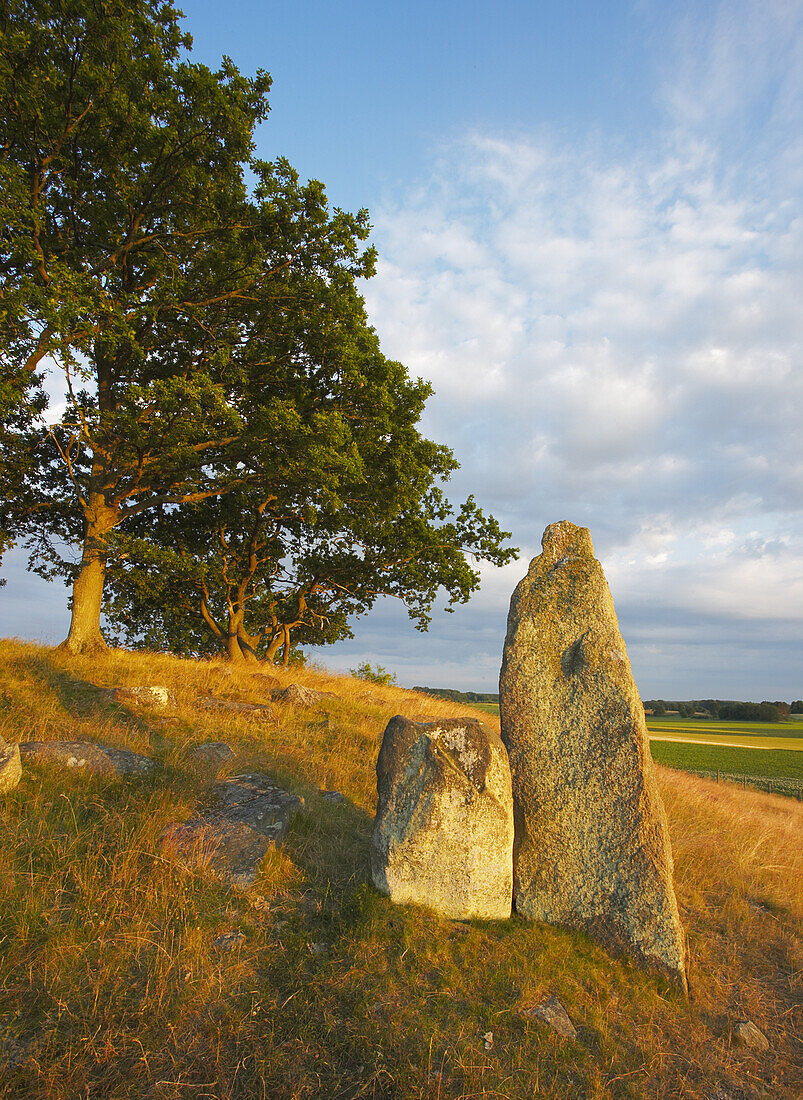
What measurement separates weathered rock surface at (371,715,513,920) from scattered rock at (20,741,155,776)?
341 centimetres

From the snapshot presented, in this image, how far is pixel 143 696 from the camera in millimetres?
10891

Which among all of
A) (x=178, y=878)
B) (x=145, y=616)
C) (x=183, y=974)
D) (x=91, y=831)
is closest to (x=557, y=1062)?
(x=183, y=974)

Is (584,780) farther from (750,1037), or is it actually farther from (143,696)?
(143,696)

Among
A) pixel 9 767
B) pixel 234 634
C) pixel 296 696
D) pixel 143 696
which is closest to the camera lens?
pixel 9 767

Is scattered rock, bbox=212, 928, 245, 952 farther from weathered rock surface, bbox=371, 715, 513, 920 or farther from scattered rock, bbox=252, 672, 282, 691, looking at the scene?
scattered rock, bbox=252, 672, 282, 691

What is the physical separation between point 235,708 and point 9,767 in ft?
18.2

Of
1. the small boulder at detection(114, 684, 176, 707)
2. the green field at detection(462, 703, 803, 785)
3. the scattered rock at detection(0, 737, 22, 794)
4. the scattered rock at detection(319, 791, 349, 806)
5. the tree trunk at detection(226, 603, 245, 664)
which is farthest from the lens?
the green field at detection(462, 703, 803, 785)

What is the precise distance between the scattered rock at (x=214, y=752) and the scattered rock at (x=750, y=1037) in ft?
21.3

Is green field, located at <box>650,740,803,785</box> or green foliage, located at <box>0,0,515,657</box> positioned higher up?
green foliage, located at <box>0,0,515,657</box>

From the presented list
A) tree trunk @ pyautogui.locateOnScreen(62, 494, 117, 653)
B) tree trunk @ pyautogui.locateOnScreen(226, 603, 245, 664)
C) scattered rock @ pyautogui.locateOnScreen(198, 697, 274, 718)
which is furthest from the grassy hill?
tree trunk @ pyautogui.locateOnScreen(226, 603, 245, 664)

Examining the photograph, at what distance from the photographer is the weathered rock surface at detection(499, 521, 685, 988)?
5.59 meters

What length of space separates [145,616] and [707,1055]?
22267 mm

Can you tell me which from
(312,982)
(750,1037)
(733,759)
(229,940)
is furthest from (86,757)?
(733,759)

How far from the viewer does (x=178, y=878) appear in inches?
211
